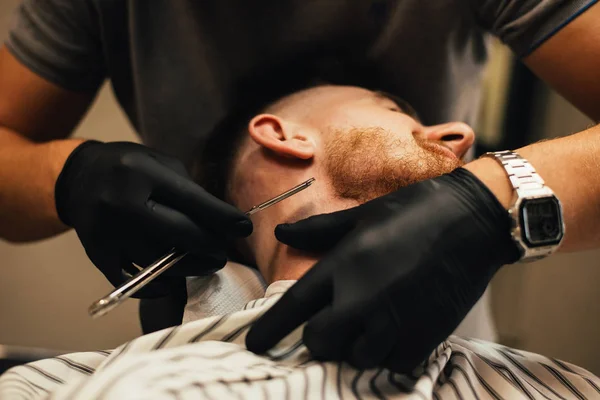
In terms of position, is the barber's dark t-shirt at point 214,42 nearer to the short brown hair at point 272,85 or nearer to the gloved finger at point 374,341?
the short brown hair at point 272,85

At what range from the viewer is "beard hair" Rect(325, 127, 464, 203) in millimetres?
780

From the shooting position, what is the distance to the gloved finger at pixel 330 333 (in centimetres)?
55

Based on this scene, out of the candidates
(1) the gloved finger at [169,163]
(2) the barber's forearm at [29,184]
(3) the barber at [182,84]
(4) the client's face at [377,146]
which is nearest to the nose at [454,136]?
(4) the client's face at [377,146]

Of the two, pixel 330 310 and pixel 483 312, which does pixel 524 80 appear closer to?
pixel 483 312

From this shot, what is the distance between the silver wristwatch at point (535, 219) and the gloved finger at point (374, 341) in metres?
0.18

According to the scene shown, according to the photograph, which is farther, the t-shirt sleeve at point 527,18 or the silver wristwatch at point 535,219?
the t-shirt sleeve at point 527,18

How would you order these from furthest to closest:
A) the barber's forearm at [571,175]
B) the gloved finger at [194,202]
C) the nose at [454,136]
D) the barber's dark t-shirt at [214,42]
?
1. the barber's dark t-shirt at [214,42]
2. the nose at [454,136]
3. the gloved finger at [194,202]
4. the barber's forearm at [571,175]

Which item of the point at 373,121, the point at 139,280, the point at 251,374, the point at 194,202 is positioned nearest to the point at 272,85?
the point at 373,121

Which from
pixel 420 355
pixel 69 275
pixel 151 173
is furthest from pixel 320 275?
pixel 69 275

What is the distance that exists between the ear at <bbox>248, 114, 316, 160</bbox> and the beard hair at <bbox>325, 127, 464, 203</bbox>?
1.5 inches

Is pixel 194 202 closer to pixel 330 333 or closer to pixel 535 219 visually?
pixel 330 333

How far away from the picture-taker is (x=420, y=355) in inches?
22.9

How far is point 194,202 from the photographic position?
2.46 ft

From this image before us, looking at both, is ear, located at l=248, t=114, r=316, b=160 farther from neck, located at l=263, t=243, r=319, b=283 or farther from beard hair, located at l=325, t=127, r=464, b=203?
neck, located at l=263, t=243, r=319, b=283
